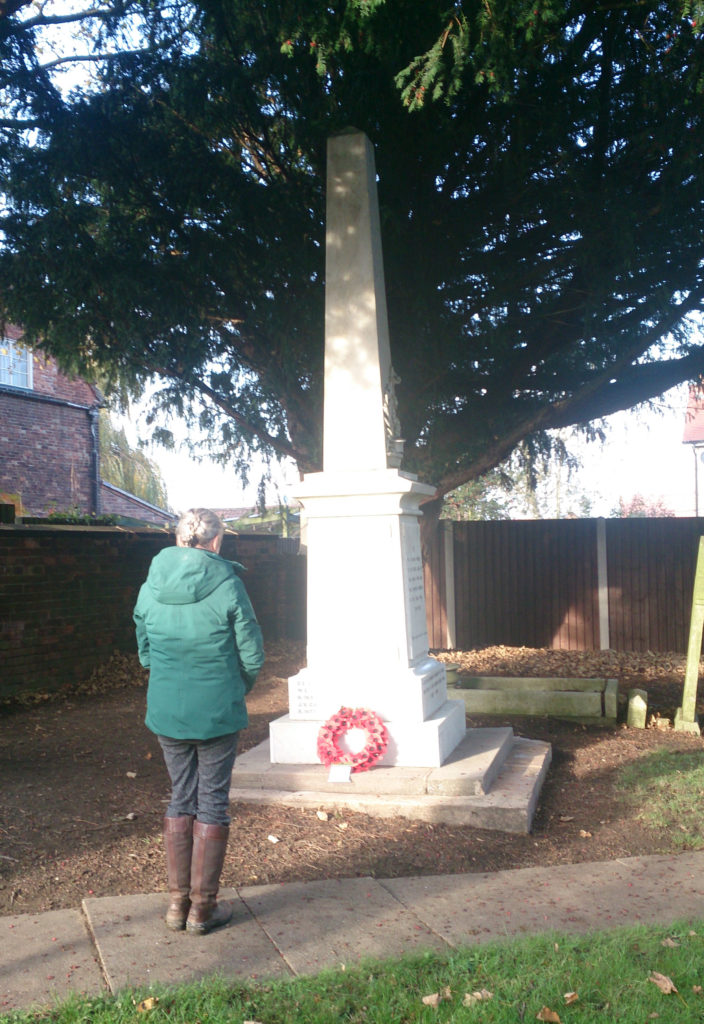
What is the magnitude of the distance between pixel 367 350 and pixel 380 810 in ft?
10.4

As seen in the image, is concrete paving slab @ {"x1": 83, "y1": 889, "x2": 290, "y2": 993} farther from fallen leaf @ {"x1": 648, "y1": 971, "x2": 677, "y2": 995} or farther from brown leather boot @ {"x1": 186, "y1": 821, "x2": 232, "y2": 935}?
fallen leaf @ {"x1": 648, "y1": 971, "x2": 677, "y2": 995}

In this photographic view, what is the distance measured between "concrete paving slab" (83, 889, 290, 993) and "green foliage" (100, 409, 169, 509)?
1157 inches

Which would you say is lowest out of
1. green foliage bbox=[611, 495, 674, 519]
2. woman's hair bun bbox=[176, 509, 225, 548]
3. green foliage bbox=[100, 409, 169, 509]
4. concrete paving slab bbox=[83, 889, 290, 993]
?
concrete paving slab bbox=[83, 889, 290, 993]

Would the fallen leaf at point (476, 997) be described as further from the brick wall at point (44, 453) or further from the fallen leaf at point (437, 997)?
the brick wall at point (44, 453)

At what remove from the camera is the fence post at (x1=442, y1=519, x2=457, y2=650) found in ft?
48.3

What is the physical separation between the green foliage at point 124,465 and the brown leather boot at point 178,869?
96.8ft

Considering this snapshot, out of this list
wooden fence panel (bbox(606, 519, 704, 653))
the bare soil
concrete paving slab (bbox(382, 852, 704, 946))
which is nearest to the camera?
concrete paving slab (bbox(382, 852, 704, 946))

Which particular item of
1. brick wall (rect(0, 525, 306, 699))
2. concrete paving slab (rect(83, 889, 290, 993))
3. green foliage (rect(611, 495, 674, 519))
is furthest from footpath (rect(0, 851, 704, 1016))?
green foliage (rect(611, 495, 674, 519))

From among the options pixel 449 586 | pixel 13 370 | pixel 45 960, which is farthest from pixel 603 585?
pixel 13 370

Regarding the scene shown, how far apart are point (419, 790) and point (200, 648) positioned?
2318mm

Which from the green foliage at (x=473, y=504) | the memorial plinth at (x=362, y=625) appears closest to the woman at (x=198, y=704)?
the memorial plinth at (x=362, y=625)

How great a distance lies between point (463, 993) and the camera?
3.23m

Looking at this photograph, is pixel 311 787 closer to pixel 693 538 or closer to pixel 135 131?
pixel 135 131

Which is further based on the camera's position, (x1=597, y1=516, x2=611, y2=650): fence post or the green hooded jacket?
(x1=597, y1=516, x2=611, y2=650): fence post
